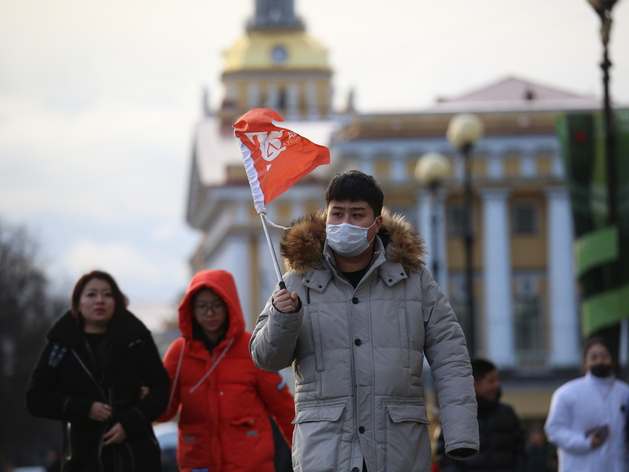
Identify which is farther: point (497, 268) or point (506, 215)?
point (506, 215)

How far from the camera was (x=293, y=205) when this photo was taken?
60.1 meters

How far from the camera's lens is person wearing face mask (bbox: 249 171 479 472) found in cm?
559

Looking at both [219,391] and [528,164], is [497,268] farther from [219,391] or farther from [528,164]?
[219,391]

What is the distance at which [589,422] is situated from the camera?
9.60 m

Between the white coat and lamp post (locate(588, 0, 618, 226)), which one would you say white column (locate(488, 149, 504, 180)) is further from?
the white coat

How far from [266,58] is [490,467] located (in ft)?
265

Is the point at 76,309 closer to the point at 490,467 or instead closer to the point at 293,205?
the point at 490,467

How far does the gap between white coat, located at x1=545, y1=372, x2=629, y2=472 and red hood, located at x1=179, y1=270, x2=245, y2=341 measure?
2711mm

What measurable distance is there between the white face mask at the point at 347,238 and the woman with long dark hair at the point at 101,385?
2229 millimetres

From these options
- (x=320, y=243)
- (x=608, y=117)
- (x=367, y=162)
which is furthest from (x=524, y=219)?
(x=320, y=243)

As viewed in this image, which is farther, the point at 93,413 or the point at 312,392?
the point at 93,413

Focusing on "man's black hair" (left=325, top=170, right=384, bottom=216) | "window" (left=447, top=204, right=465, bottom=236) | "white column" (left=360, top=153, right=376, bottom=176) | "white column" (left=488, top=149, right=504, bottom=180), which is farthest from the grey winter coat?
"window" (left=447, top=204, right=465, bottom=236)

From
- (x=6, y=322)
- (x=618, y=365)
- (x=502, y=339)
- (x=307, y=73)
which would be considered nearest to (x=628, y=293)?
(x=618, y=365)

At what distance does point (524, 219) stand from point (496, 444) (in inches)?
1817
